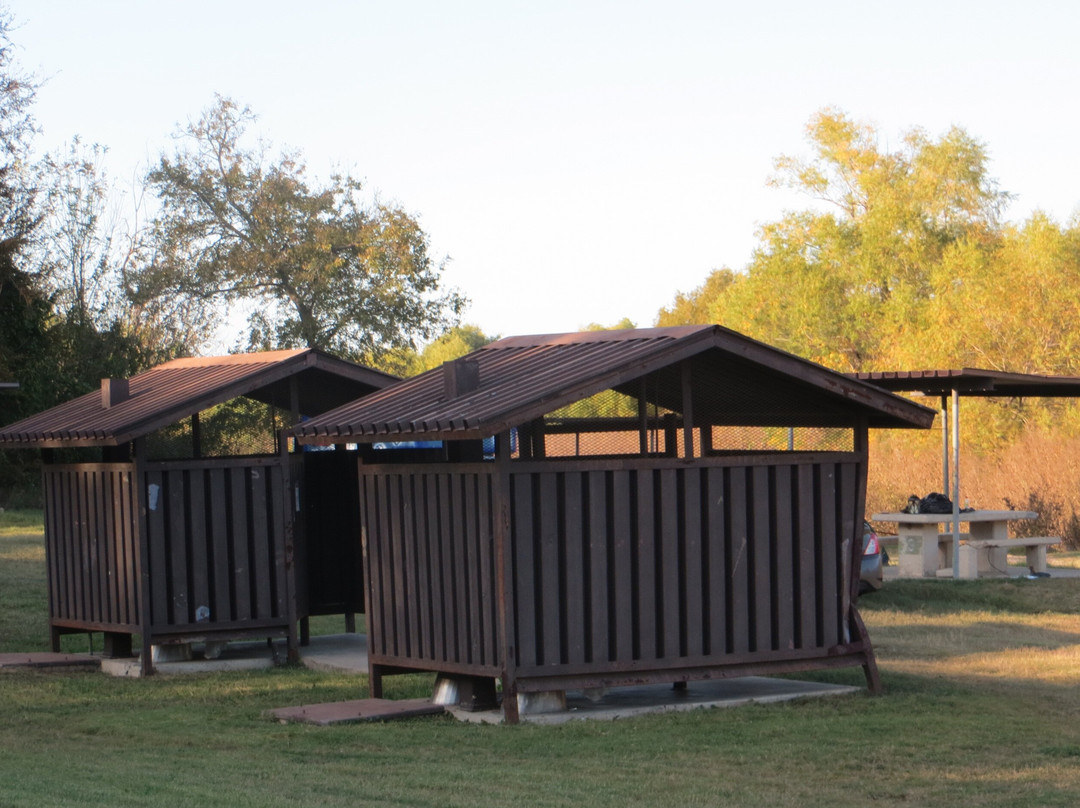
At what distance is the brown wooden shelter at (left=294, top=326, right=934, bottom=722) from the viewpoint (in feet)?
31.7

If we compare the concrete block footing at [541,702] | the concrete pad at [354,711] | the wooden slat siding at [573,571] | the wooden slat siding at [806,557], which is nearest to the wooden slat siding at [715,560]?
the wooden slat siding at [806,557]

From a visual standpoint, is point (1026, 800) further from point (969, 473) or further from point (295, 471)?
point (969, 473)

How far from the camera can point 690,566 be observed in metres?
10.1

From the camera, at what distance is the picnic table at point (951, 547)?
20.3 meters

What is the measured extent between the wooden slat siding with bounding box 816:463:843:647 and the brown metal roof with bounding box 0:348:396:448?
4.62 metres

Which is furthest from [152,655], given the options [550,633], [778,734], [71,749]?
[778,734]

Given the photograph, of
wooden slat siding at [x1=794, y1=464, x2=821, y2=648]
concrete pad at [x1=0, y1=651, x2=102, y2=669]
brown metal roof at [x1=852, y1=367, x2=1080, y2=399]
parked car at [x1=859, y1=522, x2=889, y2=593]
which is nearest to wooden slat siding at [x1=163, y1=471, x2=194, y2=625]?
concrete pad at [x1=0, y1=651, x2=102, y2=669]

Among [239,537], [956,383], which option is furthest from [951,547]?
[239,537]

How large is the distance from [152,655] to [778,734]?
640cm

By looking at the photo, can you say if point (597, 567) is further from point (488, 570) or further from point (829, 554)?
point (829, 554)

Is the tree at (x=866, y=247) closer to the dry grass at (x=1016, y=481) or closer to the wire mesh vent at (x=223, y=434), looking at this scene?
the dry grass at (x=1016, y=481)

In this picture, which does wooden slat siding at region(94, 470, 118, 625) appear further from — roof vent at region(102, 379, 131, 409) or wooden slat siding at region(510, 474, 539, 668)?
wooden slat siding at region(510, 474, 539, 668)

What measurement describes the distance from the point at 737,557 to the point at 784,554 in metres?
0.41

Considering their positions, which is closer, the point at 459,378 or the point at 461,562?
the point at 461,562
